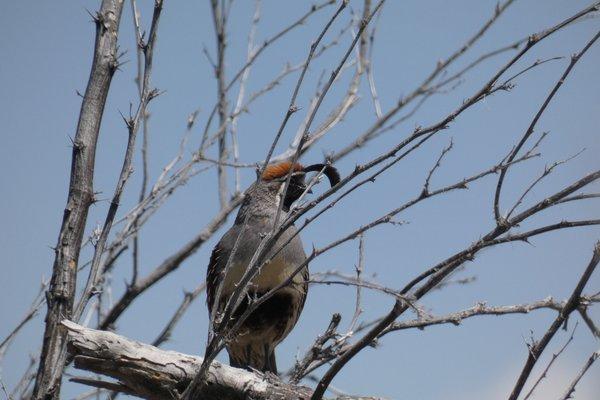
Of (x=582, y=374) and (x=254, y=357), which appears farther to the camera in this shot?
(x=254, y=357)

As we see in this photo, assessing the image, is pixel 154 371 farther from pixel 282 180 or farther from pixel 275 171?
pixel 275 171

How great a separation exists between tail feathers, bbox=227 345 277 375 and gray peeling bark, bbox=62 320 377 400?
1.98 meters

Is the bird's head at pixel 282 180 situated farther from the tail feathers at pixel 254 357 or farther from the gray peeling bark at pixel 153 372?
the gray peeling bark at pixel 153 372

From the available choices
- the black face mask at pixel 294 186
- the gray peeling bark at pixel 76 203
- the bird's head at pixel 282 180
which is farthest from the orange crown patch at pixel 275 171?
the gray peeling bark at pixel 76 203

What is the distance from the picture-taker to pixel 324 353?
357 centimetres

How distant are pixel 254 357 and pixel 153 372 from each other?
2.39m

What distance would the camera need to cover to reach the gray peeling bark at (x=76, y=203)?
2.78 meters

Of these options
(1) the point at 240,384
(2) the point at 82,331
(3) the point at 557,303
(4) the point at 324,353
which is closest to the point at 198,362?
(1) the point at 240,384

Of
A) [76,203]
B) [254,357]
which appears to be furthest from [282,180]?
[76,203]

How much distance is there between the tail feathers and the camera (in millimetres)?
5223

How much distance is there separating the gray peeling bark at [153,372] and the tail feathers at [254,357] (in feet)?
6.49

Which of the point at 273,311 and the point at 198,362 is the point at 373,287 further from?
the point at 273,311

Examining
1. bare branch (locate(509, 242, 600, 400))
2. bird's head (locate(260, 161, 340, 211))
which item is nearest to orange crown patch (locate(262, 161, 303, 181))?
bird's head (locate(260, 161, 340, 211))

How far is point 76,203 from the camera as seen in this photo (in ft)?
10.00
